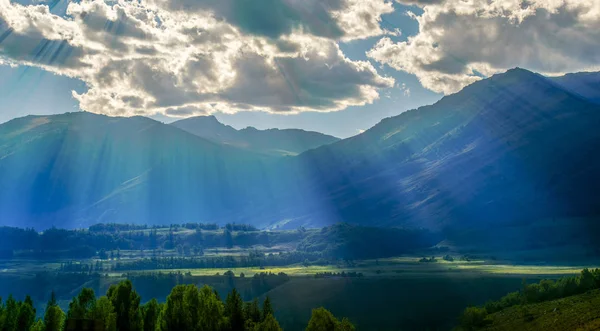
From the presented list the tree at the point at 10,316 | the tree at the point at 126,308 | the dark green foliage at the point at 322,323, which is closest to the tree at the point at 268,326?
the dark green foliage at the point at 322,323

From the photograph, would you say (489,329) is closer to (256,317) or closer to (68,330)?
(256,317)

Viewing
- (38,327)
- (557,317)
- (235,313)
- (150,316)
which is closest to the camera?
(38,327)

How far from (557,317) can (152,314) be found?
97857 mm

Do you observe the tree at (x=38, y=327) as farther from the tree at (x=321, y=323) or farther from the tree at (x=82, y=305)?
the tree at (x=321, y=323)

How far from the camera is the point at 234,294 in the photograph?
4998 inches

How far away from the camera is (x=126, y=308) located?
404ft

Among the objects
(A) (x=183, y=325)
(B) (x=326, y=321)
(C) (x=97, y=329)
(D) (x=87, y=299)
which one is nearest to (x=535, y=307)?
(B) (x=326, y=321)

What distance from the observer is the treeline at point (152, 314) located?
367 ft

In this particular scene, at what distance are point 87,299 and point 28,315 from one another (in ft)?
53.1

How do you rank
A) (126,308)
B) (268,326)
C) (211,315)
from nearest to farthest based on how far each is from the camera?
(268,326), (211,315), (126,308)

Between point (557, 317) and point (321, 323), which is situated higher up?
point (321, 323)

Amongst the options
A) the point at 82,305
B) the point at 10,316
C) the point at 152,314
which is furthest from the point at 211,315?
the point at 10,316

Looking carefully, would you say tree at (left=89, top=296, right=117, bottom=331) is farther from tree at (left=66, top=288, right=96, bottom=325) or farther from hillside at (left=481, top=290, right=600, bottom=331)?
hillside at (left=481, top=290, right=600, bottom=331)

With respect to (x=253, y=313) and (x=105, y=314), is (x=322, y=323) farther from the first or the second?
(x=105, y=314)
